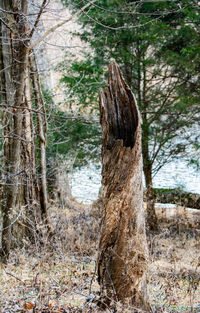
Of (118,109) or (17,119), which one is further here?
→ (17,119)

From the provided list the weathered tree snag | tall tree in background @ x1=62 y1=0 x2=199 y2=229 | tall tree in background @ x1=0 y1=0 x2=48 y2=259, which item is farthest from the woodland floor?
tall tree in background @ x1=62 y1=0 x2=199 y2=229

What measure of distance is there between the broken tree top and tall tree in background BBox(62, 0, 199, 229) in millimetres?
4173

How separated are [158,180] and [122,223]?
908 centimetres

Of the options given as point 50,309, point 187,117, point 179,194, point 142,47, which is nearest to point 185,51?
point 142,47

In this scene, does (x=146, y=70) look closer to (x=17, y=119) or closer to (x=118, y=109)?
(x=17, y=119)

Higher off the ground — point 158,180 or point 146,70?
point 146,70

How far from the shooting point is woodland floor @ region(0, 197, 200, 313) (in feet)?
10.6

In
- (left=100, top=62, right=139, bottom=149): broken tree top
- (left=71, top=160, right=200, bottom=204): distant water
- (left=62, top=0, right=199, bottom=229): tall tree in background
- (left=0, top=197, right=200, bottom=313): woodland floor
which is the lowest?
(left=0, top=197, right=200, bottom=313): woodland floor

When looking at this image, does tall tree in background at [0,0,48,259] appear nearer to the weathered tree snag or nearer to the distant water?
the weathered tree snag

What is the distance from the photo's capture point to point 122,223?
3.12 m

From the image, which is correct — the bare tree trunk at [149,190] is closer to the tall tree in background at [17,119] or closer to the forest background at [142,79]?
the forest background at [142,79]

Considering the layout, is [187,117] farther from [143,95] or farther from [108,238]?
[108,238]

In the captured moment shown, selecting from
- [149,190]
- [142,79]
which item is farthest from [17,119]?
[149,190]

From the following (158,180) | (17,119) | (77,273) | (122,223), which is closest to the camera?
(122,223)
